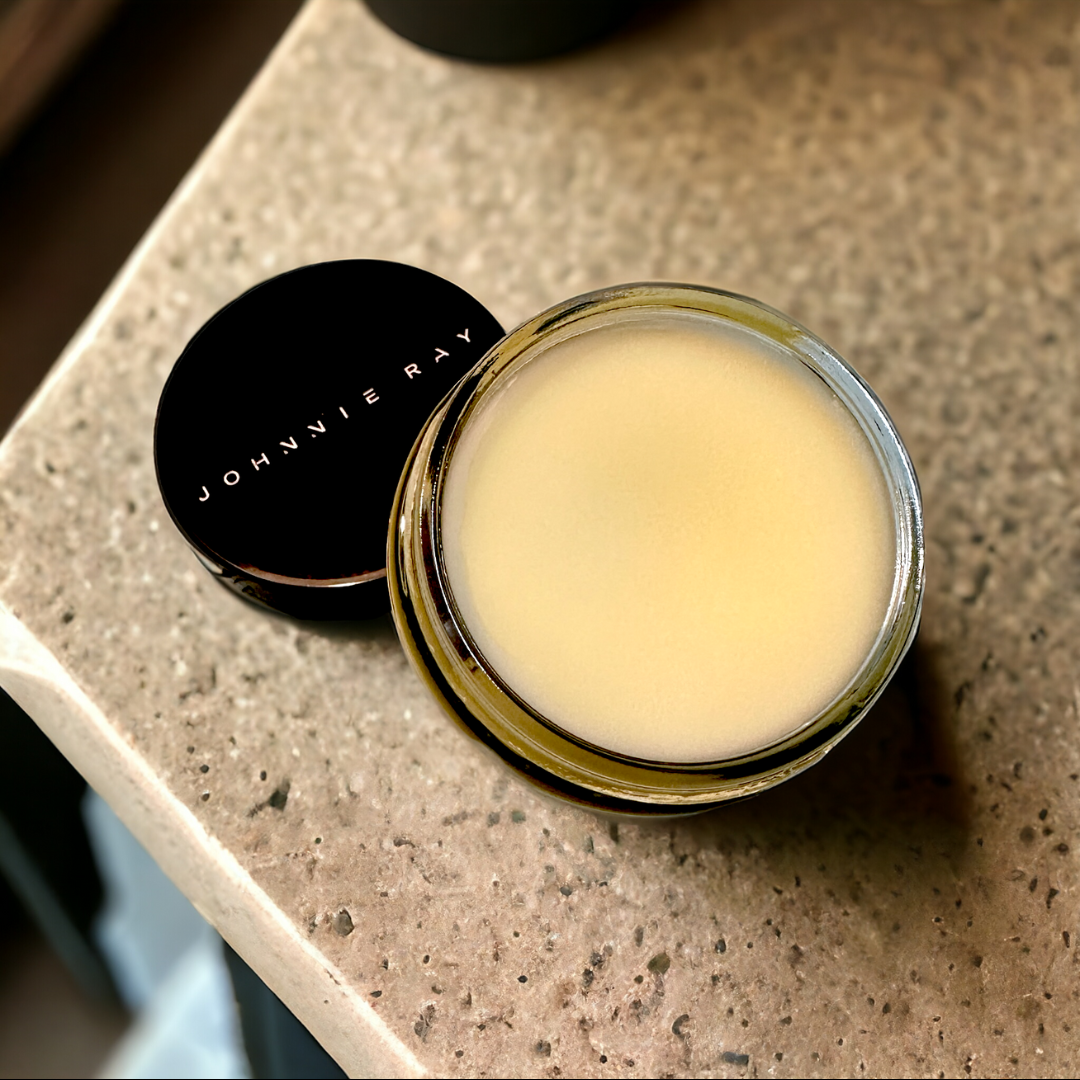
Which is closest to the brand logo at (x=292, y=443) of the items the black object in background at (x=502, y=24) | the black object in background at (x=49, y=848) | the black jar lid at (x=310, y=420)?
the black jar lid at (x=310, y=420)

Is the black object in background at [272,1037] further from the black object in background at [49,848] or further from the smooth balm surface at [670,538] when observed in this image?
the smooth balm surface at [670,538]

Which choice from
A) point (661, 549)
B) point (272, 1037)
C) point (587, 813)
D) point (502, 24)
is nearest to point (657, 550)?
point (661, 549)

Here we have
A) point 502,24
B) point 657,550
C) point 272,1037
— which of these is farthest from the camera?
point 272,1037

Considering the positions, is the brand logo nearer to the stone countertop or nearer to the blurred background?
the stone countertop

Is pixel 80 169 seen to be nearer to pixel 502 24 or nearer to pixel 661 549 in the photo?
pixel 502 24

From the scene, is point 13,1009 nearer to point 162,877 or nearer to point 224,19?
point 162,877

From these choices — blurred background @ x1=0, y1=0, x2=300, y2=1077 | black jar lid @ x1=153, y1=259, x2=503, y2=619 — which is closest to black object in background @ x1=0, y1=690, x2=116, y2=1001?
blurred background @ x1=0, y1=0, x2=300, y2=1077
